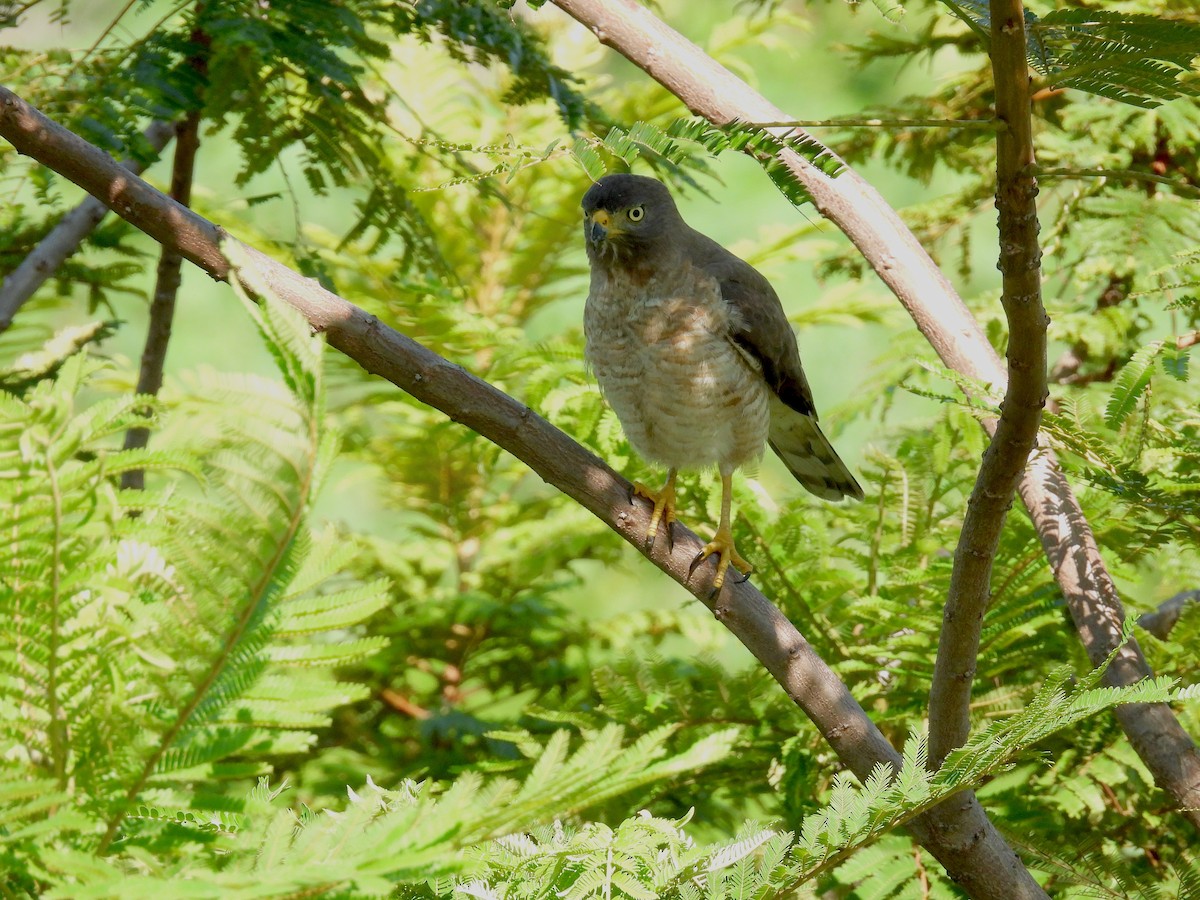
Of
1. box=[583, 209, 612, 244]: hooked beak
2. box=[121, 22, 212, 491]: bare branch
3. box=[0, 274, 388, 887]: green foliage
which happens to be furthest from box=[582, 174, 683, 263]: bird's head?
box=[0, 274, 388, 887]: green foliage

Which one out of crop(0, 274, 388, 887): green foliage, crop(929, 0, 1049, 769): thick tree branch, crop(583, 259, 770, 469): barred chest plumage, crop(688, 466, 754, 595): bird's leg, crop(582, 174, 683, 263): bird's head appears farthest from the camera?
crop(582, 174, 683, 263): bird's head

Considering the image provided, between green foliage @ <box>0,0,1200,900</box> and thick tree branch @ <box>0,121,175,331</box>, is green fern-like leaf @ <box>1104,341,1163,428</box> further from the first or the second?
thick tree branch @ <box>0,121,175,331</box>

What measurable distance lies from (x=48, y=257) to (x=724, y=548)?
2.02 meters

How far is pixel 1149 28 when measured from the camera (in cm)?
150

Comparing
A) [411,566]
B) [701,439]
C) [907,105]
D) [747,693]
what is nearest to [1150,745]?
[747,693]

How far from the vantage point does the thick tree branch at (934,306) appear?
96.7 inches

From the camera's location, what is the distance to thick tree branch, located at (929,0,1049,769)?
4.60 feet

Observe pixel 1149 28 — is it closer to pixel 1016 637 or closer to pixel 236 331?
pixel 1016 637

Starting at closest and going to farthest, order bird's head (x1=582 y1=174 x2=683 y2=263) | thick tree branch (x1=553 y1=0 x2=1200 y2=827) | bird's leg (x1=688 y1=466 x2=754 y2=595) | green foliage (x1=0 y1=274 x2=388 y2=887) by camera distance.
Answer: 1. green foliage (x1=0 y1=274 x2=388 y2=887)
2. thick tree branch (x1=553 y1=0 x2=1200 y2=827)
3. bird's leg (x1=688 y1=466 x2=754 y2=595)
4. bird's head (x1=582 y1=174 x2=683 y2=263)

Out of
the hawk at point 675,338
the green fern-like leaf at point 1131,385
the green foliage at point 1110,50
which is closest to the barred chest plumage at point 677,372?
the hawk at point 675,338

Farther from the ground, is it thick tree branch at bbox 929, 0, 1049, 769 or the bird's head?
the bird's head

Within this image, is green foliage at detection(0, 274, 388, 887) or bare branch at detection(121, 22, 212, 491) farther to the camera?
bare branch at detection(121, 22, 212, 491)

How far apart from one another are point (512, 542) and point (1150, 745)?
3.09 meters

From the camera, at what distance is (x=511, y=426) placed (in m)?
2.19
